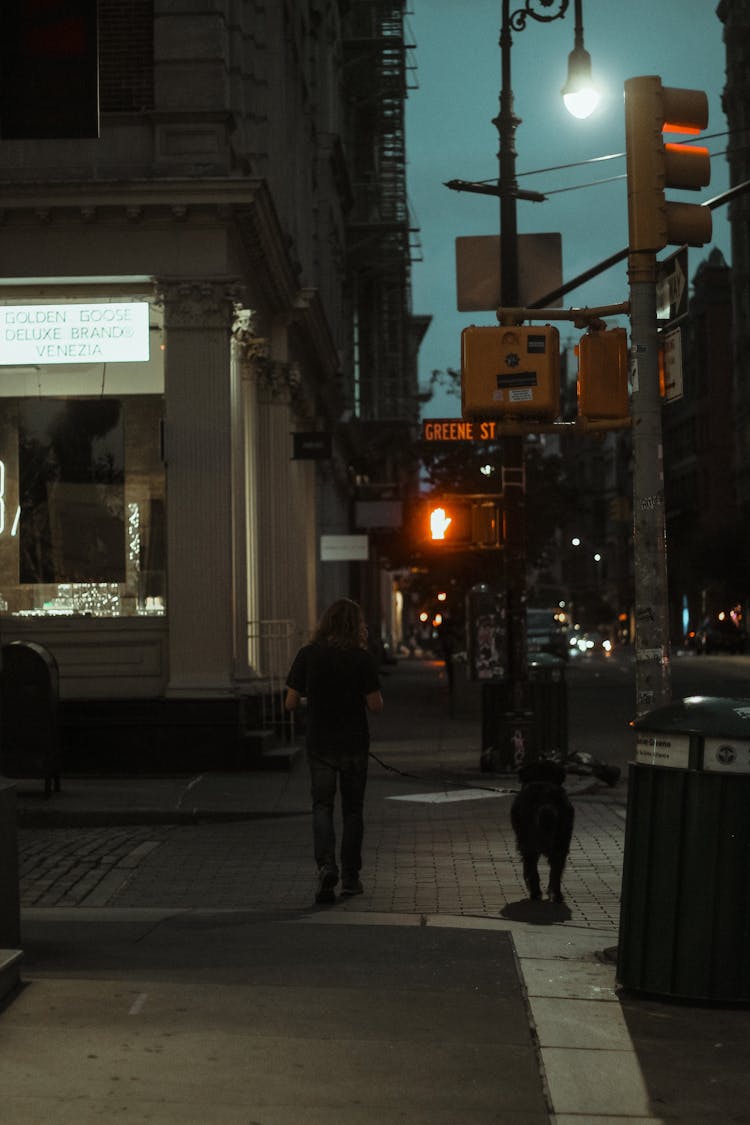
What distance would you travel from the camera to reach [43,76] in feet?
28.8

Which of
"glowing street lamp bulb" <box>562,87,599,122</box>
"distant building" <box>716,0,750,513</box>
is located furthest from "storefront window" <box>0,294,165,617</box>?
"distant building" <box>716,0,750,513</box>

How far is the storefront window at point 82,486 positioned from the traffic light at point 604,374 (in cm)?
1060

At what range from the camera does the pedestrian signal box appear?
11.6 metres

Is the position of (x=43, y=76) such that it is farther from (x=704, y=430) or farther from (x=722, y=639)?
(x=704, y=430)

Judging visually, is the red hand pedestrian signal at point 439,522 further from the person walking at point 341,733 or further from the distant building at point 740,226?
the distant building at point 740,226

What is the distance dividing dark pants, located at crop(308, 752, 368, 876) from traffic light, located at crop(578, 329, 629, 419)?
2554mm

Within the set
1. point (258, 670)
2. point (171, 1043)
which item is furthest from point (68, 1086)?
point (258, 670)

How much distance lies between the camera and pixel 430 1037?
20.6 ft

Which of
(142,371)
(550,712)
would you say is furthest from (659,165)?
(142,371)

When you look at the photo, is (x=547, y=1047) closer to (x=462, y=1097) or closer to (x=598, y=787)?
(x=462, y=1097)

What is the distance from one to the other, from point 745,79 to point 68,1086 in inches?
3990

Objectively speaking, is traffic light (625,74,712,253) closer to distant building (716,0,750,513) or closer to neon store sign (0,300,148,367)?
neon store sign (0,300,148,367)

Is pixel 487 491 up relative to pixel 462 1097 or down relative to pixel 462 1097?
up

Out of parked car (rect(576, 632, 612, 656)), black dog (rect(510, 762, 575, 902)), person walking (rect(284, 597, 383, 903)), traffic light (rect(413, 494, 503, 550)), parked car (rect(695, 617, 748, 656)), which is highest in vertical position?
traffic light (rect(413, 494, 503, 550))
